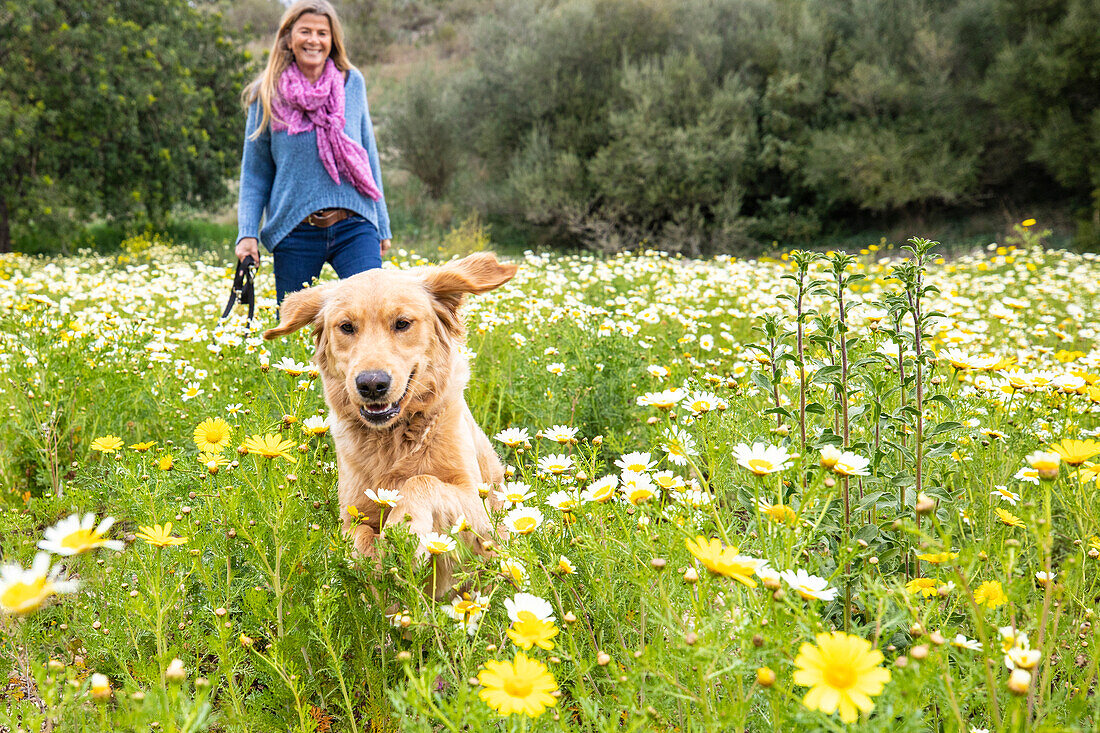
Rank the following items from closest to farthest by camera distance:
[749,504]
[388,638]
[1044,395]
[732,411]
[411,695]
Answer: [411,695]
[749,504]
[388,638]
[732,411]
[1044,395]

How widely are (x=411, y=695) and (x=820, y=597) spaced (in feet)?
2.39

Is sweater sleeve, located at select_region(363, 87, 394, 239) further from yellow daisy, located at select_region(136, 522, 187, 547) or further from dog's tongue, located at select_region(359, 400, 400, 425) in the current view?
yellow daisy, located at select_region(136, 522, 187, 547)

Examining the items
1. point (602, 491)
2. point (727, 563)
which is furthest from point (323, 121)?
point (727, 563)

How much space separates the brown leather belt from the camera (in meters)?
4.64

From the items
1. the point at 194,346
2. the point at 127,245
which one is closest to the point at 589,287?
the point at 194,346

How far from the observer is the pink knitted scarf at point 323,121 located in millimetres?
4574

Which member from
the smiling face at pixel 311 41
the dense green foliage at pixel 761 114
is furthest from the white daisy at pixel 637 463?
the dense green foliage at pixel 761 114

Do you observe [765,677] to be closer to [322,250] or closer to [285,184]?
[322,250]

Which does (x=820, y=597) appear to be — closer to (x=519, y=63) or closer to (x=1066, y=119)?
(x=1066, y=119)

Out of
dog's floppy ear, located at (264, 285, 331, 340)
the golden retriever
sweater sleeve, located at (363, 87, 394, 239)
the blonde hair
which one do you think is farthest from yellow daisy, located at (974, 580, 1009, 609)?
the blonde hair

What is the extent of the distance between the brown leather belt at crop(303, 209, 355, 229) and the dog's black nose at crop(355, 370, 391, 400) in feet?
8.17

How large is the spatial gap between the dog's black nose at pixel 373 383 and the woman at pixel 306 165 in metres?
2.29

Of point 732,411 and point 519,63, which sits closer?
point 732,411

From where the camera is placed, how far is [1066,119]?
16969 mm
